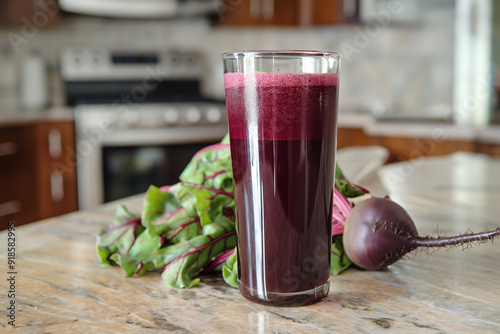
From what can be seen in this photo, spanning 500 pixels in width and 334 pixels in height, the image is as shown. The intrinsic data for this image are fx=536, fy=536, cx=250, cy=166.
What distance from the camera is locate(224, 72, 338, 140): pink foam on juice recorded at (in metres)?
0.49

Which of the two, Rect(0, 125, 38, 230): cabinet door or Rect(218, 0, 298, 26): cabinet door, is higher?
Rect(218, 0, 298, 26): cabinet door

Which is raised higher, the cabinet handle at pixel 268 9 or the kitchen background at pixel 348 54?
the cabinet handle at pixel 268 9

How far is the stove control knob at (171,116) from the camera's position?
307cm

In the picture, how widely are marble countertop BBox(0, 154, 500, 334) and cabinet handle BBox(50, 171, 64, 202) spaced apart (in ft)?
7.35

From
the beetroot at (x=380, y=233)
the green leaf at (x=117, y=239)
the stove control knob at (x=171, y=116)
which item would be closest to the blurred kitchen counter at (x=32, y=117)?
the stove control knob at (x=171, y=116)

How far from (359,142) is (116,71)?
1657mm

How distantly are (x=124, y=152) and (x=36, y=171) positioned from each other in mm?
471

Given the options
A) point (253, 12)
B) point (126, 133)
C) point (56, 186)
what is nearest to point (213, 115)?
point (126, 133)

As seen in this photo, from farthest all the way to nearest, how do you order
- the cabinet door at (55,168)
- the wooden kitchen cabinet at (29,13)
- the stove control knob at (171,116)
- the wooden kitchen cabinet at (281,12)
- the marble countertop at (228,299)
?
the wooden kitchen cabinet at (281,12) → the stove control knob at (171,116) → the wooden kitchen cabinet at (29,13) → the cabinet door at (55,168) → the marble countertop at (228,299)

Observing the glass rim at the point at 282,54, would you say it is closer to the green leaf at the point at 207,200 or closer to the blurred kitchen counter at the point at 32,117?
the green leaf at the point at 207,200

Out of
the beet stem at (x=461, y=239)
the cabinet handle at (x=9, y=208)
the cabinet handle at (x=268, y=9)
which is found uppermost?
the cabinet handle at (x=268, y=9)

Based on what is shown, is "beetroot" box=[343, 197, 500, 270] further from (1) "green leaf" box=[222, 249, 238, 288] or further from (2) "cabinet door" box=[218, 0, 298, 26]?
(2) "cabinet door" box=[218, 0, 298, 26]

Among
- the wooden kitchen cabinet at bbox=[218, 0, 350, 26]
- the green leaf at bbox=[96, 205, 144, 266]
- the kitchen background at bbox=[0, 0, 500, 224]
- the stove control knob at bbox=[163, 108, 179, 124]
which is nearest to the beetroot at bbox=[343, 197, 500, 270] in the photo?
the green leaf at bbox=[96, 205, 144, 266]

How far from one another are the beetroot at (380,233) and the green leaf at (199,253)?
0.44 ft
